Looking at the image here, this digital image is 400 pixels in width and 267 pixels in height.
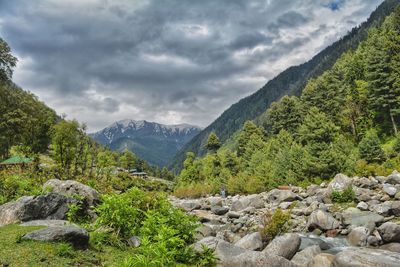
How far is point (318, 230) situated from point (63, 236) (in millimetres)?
18012

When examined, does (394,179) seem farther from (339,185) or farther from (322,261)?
(322,261)

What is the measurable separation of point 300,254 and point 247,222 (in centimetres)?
1408

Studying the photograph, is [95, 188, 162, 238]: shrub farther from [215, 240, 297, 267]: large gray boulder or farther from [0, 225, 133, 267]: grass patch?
[215, 240, 297, 267]: large gray boulder

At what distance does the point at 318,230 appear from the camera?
24.1m

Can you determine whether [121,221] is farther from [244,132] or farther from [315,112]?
[244,132]

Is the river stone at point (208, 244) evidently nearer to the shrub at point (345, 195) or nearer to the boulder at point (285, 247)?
the boulder at point (285, 247)

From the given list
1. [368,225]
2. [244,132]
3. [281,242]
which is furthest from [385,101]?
[281,242]

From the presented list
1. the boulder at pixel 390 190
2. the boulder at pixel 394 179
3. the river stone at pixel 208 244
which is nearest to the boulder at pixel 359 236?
the river stone at pixel 208 244

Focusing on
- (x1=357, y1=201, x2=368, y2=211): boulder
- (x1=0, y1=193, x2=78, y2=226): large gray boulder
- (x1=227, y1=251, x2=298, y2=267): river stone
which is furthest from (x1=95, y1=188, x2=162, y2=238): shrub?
(x1=357, y1=201, x2=368, y2=211): boulder

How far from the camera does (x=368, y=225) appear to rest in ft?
73.3

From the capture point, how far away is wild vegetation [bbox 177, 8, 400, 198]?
46250mm

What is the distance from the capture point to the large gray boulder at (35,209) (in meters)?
15.3

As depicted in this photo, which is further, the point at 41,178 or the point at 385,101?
the point at 385,101

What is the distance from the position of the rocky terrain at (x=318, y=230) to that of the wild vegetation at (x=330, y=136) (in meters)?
5.88
